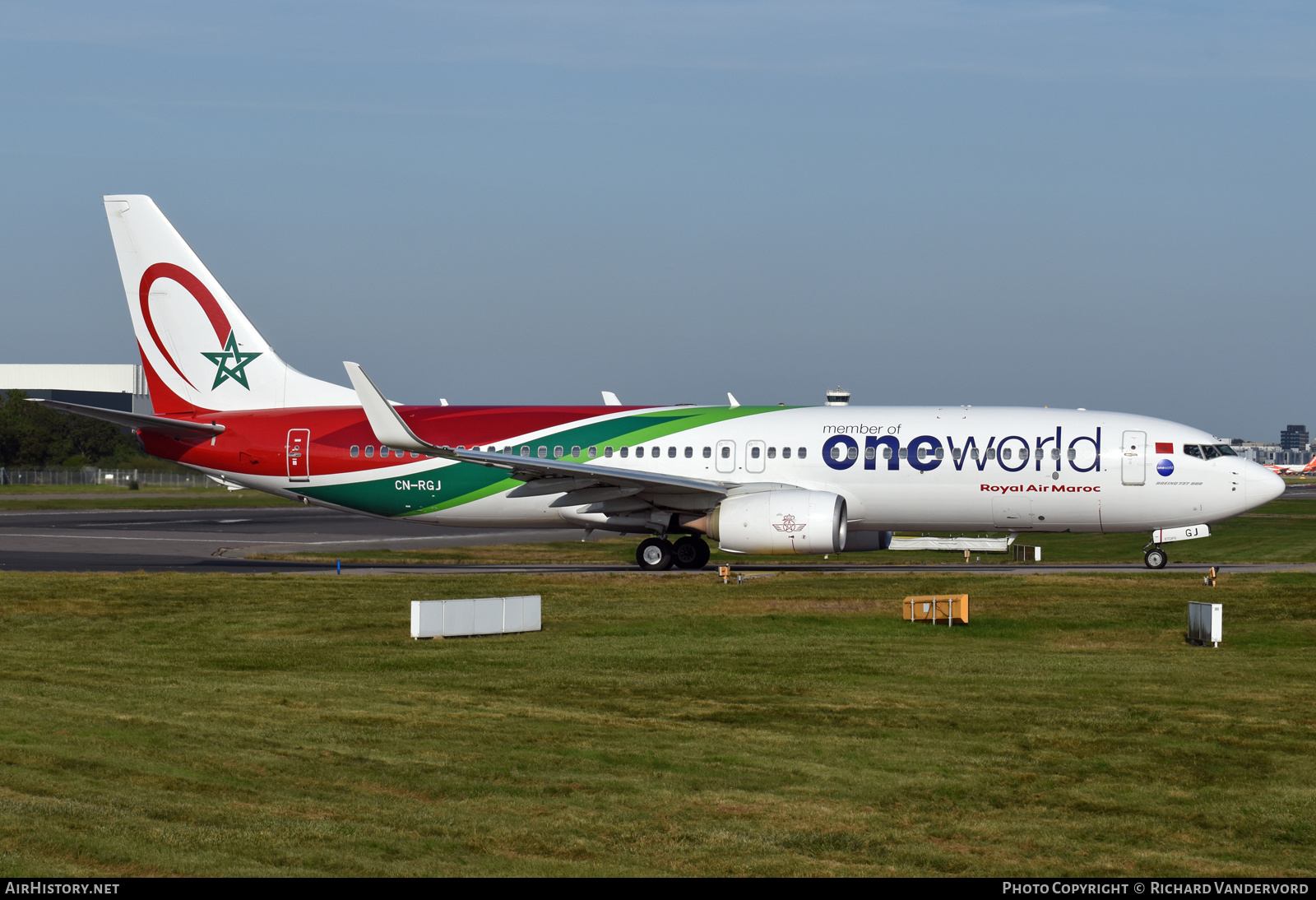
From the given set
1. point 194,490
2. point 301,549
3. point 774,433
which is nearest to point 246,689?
point 774,433

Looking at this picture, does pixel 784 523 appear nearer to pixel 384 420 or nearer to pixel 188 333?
pixel 384 420

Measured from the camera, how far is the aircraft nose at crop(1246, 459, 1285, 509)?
33.3m

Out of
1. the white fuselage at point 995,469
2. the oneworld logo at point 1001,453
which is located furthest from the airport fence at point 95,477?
the oneworld logo at point 1001,453

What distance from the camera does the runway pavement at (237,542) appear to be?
1437 inches

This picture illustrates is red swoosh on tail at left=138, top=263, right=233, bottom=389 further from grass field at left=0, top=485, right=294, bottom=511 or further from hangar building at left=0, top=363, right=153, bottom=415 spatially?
hangar building at left=0, top=363, right=153, bottom=415

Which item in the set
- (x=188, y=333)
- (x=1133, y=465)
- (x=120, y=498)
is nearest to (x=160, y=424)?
(x=188, y=333)

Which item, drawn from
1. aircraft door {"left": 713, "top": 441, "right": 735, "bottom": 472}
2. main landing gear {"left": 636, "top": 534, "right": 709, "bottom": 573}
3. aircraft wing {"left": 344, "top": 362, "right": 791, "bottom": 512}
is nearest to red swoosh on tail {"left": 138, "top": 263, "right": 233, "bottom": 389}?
aircraft wing {"left": 344, "top": 362, "right": 791, "bottom": 512}

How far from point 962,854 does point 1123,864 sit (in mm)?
1159

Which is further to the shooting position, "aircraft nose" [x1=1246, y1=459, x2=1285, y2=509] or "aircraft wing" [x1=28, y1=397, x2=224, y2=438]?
"aircraft wing" [x1=28, y1=397, x2=224, y2=438]

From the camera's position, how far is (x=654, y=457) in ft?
116

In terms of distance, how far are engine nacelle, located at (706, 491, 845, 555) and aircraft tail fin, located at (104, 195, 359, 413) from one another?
473 inches

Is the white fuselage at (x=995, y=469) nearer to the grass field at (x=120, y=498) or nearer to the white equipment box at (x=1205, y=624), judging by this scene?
the white equipment box at (x=1205, y=624)

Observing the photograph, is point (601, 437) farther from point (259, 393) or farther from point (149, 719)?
point (149, 719)

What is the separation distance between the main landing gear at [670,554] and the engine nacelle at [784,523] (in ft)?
8.65
